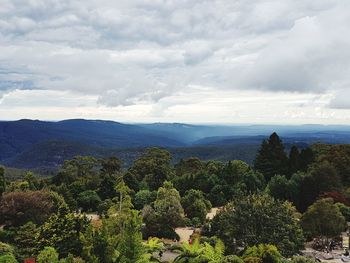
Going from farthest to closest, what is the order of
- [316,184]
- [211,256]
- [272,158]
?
[272,158], [316,184], [211,256]

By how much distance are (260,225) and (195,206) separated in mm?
16152

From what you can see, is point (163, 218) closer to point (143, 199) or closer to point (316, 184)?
point (143, 199)

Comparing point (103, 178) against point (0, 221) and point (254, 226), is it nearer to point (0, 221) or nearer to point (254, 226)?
point (0, 221)

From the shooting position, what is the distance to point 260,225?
2720cm

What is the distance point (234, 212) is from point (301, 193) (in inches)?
686

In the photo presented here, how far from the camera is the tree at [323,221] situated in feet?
104

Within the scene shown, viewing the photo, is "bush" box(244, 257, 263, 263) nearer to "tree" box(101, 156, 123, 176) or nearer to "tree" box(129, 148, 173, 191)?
"tree" box(129, 148, 173, 191)

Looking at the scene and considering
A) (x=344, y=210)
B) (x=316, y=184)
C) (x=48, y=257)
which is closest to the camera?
(x=48, y=257)

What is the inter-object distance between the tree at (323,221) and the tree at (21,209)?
1969cm

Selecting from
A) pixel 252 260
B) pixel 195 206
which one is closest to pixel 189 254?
pixel 252 260

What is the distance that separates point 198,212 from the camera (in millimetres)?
42688

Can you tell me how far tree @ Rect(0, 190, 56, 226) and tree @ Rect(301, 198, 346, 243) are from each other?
1969 cm

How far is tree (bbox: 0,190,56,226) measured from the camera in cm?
3378

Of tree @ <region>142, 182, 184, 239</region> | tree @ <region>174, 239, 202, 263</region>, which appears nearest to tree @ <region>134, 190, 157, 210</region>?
tree @ <region>142, 182, 184, 239</region>
